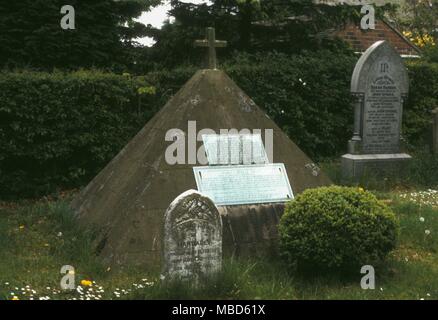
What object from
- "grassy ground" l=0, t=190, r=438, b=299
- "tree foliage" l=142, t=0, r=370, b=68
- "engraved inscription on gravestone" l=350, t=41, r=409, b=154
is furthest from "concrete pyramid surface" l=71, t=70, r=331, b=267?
"tree foliage" l=142, t=0, r=370, b=68

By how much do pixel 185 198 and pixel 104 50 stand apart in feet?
29.1

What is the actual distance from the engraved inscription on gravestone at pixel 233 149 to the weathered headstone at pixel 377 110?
180 inches

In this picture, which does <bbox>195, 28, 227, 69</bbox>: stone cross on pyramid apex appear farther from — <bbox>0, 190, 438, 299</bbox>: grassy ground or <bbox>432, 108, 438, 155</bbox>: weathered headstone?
<bbox>432, 108, 438, 155</bbox>: weathered headstone

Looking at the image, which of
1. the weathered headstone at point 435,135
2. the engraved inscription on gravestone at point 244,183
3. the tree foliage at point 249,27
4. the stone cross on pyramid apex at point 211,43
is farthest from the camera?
the tree foliage at point 249,27

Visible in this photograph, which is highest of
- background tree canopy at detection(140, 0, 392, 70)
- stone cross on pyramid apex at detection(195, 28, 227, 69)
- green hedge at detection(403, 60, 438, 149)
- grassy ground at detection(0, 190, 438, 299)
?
background tree canopy at detection(140, 0, 392, 70)

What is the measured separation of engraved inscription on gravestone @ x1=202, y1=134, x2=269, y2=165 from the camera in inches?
296

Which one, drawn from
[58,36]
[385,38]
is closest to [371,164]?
[58,36]

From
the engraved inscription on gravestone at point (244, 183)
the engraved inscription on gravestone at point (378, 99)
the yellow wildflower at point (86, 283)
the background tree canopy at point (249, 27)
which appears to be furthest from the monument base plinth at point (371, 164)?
the yellow wildflower at point (86, 283)

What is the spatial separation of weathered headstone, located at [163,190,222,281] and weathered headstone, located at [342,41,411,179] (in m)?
6.45

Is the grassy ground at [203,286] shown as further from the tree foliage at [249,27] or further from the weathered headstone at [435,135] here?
the tree foliage at [249,27]

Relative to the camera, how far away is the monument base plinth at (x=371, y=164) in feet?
38.8

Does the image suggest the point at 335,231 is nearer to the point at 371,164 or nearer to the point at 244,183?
the point at 244,183

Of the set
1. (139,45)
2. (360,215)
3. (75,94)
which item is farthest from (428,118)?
(360,215)

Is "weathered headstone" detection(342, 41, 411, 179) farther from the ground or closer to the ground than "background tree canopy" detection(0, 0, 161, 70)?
closer to the ground
